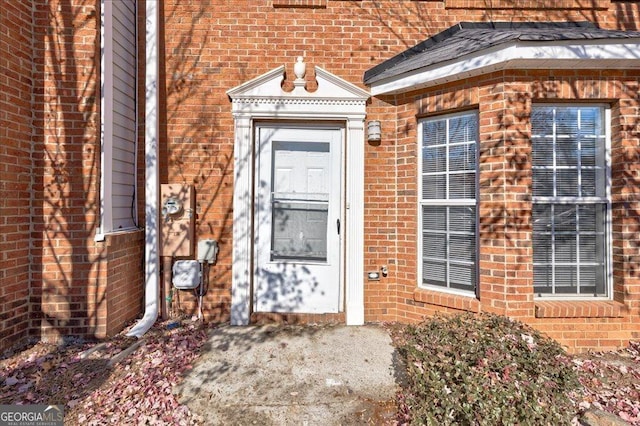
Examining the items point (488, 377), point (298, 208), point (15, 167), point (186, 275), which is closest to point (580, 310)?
point (488, 377)

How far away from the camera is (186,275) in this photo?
3932 mm

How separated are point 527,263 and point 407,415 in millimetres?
2048

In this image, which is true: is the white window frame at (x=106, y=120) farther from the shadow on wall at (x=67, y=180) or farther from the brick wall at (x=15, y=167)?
the brick wall at (x=15, y=167)

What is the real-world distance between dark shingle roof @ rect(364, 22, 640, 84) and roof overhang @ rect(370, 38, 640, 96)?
58 millimetres

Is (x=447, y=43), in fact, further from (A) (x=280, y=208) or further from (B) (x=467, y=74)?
(A) (x=280, y=208)

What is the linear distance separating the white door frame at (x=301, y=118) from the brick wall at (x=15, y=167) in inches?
81.2

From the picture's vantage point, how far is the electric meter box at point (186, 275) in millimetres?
3918

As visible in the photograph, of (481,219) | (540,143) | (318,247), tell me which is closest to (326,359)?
(318,247)

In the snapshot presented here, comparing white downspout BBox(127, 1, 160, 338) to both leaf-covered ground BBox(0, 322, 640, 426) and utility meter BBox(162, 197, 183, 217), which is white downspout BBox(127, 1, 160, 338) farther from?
leaf-covered ground BBox(0, 322, 640, 426)

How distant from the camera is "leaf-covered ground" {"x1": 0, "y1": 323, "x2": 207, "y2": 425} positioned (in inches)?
96.8

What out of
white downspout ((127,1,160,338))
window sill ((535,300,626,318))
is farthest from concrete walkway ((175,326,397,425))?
window sill ((535,300,626,318))

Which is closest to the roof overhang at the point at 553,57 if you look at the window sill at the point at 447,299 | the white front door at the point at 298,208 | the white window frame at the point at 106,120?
the white front door at the point at 298,208

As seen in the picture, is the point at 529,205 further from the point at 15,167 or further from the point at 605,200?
the point at 15,167

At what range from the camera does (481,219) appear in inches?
136
